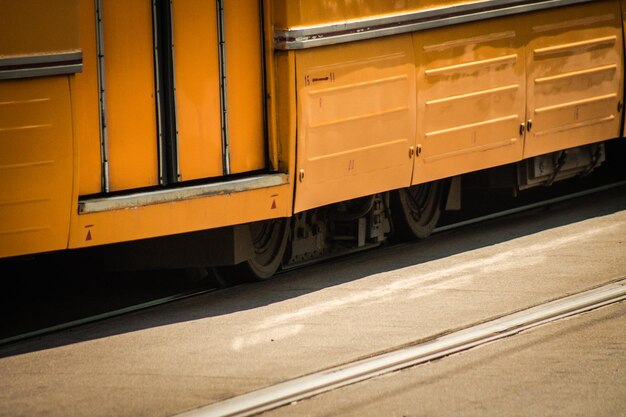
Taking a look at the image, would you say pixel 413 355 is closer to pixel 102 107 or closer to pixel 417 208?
pixel 102 107

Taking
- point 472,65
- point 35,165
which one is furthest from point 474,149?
point 35,165

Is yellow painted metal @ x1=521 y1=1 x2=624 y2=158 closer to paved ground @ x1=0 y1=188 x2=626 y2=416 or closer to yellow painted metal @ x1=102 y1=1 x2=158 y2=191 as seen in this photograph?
paved ground @ x1=0 y1=188 x2=626 y2=416

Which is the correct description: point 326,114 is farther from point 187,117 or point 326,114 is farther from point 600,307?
point 600,307

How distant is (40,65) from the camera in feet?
28.0

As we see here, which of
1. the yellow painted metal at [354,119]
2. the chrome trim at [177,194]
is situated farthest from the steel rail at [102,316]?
the yellow painted metal at [354,119]

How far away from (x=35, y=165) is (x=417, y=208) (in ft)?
14.8

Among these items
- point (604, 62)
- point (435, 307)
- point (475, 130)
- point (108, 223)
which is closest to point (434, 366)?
point (435, 307)

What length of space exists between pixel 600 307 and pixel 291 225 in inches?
106

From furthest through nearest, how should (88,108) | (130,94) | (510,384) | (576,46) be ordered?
(576,46) < (130,94) < (88,108) < (510,384)

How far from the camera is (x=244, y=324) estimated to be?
9.33 m

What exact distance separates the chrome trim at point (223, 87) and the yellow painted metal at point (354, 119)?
1.81ft

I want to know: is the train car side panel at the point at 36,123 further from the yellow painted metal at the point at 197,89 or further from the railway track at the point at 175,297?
the yellow painted metal at the point at 197,89

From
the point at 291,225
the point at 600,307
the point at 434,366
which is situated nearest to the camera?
the point at 434,366

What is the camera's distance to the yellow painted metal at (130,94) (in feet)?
30.0
